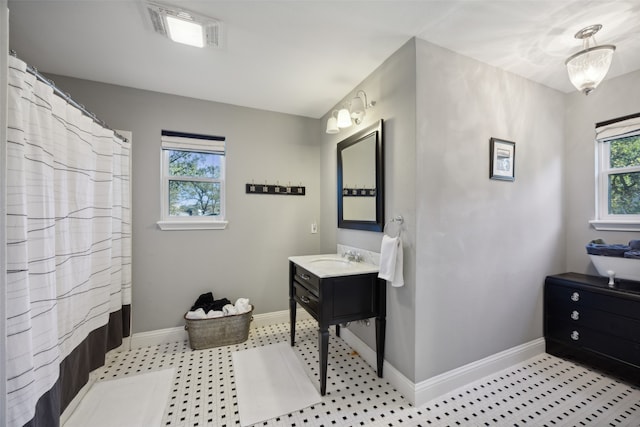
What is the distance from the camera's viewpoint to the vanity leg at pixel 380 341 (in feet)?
6.40

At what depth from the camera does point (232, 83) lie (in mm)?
2320

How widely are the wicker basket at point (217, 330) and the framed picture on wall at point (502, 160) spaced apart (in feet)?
8.16

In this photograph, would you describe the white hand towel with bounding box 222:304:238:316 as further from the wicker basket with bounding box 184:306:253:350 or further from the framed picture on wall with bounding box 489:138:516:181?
the framed picture on wall with bounding box 489:138:516:181

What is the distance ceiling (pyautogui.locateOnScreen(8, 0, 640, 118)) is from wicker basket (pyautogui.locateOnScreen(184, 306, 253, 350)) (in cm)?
215

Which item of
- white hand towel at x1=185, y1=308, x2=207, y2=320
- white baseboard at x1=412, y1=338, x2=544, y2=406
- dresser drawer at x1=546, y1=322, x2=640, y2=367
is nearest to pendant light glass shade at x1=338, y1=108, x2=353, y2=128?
white baseboard at x1=412, y1=338, x2=544, y2=406

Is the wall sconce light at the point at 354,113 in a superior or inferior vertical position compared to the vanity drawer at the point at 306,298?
superior

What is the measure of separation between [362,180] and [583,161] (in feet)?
6.74

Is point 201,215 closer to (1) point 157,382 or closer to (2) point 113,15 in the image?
(1) point 157,382

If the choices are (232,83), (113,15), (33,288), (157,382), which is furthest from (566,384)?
(113,15)

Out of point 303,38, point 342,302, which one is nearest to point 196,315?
point 342,302

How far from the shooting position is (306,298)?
2.07 metres

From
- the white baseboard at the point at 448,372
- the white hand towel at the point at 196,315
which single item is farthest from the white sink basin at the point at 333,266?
the white hand towel at the point at 196,315

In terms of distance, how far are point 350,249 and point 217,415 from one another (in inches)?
61.6

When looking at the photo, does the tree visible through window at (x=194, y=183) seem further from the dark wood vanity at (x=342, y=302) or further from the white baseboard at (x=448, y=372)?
the white baseboard at (x=448, y=372)
